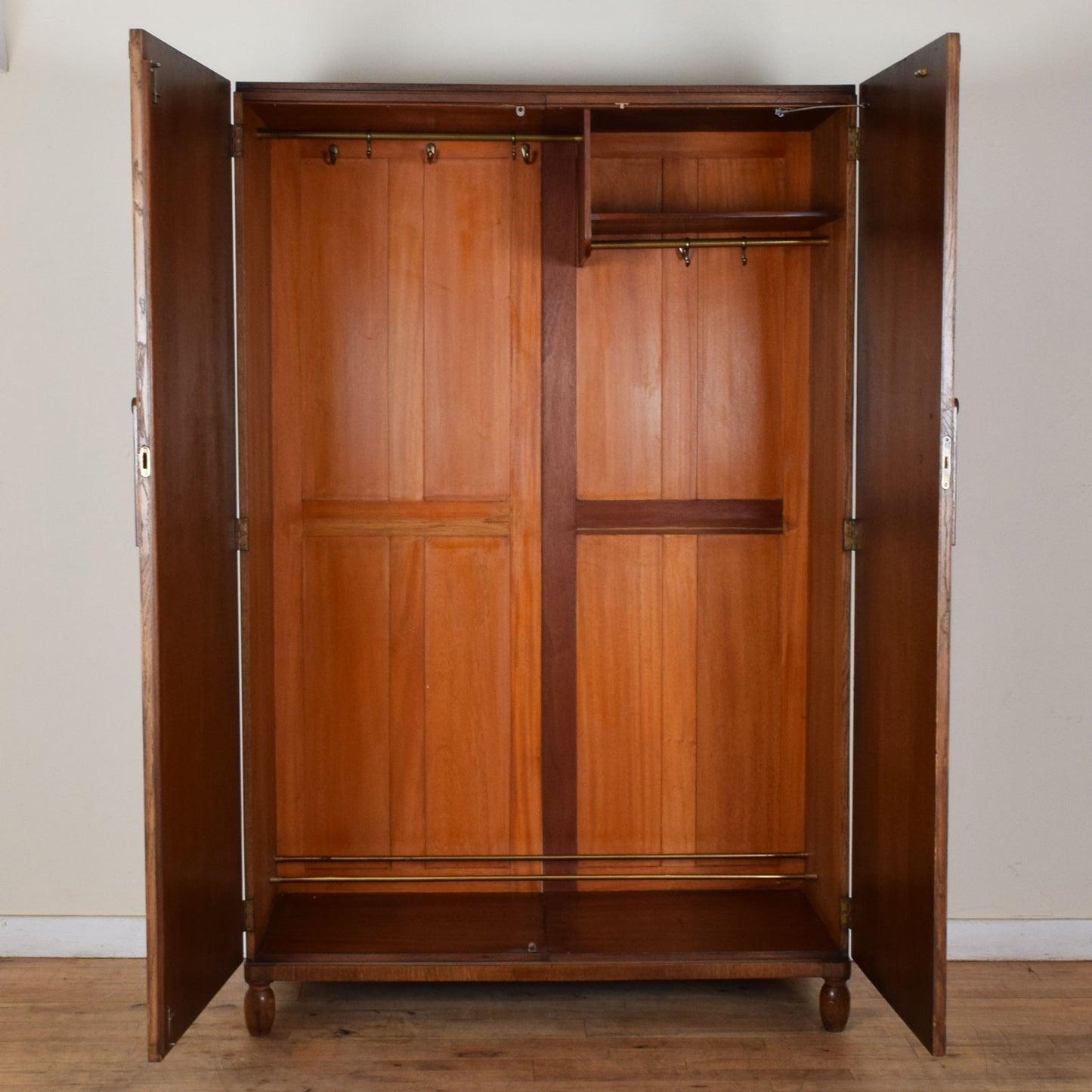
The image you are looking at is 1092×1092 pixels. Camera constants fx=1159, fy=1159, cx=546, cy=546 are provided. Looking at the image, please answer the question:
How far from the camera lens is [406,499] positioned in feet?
10.4

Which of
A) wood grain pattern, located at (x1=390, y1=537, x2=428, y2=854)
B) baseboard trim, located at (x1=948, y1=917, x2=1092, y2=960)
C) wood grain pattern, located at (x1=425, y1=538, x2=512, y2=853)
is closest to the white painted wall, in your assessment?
baseboard trim, located at (x1=948, y1=917, x2=1092, y2=960)

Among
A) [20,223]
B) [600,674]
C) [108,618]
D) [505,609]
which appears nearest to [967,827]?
[600,674]

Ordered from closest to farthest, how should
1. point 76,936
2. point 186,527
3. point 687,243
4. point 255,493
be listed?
1. point 186,527
2. point 255,493
3. point 687,243
4. point 76,936

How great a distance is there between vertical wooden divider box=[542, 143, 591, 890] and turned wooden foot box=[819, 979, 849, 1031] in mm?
727

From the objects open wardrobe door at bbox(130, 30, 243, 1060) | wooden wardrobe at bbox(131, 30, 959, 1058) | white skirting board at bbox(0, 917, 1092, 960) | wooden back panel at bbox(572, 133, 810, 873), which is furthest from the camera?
white skirting board at bbox(0, 917, 1092, 960)

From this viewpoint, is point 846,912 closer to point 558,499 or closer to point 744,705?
point 744,705

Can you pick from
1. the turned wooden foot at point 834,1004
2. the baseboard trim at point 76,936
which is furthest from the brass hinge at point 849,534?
the baseboard trim at point 76,936

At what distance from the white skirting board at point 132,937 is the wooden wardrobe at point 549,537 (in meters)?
0.57

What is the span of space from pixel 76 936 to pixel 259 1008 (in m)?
0.81

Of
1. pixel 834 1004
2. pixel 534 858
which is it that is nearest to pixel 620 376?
pixel 534 858

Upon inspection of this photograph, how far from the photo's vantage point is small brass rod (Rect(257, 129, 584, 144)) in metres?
3.00

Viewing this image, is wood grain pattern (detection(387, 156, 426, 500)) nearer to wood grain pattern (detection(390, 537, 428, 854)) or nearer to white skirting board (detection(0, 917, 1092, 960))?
wood grain pattern (detection(390, 537, 428, 854))

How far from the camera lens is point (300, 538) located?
3150mm

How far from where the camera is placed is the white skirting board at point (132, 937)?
3348 millimetres
